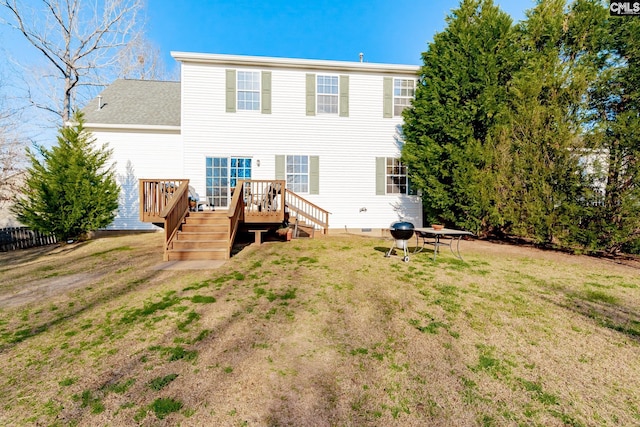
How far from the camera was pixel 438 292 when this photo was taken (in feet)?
16.2

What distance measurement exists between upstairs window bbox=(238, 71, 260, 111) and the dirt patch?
25.3ft

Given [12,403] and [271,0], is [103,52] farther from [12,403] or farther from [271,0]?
[12,403]

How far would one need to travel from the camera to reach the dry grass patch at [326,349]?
2.42 metres

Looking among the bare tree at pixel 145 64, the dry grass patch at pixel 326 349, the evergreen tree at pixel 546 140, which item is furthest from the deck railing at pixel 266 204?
the bare tree at pixel 145 64

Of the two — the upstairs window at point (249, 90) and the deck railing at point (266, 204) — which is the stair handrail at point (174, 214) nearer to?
the deck railing at point (266, 204)

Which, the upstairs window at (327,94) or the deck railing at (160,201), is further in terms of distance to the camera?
the upstairs window at (327,94)

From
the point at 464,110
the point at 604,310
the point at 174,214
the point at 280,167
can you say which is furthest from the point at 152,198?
the point at 464,110

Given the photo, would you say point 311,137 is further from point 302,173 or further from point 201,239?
point 201,239

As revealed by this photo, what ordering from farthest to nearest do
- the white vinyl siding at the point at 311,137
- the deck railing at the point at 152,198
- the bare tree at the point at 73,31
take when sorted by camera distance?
1. the bare tree at the point at 73,31
2. the white vinyl siding at the point at 311,137
3. the deck railing at the point at 152,198

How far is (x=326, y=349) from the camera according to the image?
328 cm

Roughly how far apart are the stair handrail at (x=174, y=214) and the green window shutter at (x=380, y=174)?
24.3 ft

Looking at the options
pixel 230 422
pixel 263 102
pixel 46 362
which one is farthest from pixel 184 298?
pixel 263 102

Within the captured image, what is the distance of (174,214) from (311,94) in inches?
282

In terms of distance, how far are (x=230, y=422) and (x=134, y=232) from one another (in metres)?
12.2
